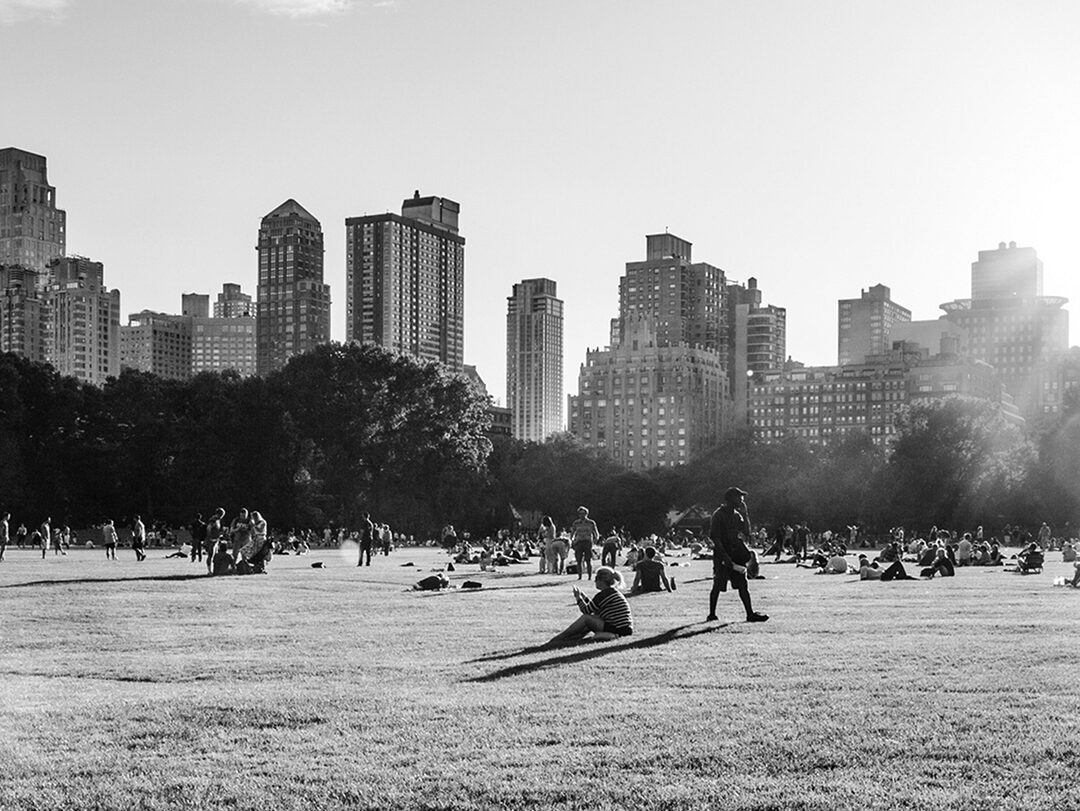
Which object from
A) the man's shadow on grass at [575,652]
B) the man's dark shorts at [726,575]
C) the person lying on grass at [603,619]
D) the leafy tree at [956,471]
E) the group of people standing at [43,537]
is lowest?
the group of people standing at [43,537]

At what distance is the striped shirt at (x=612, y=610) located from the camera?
66.2 ft

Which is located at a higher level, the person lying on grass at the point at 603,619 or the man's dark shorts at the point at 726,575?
the man's dark shorts at the point at 726,575

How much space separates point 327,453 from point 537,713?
87.9 meters

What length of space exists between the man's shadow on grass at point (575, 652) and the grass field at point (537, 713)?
0.05 m

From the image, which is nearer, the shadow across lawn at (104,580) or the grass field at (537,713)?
the grass field at (537,713)

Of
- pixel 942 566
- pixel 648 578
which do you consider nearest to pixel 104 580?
pixel 648 578

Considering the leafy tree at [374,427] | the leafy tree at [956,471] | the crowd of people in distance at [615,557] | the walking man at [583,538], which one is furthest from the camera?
the leafy tree at [956,471]

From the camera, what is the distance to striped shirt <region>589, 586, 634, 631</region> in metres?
20.2

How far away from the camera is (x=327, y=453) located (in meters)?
99.8

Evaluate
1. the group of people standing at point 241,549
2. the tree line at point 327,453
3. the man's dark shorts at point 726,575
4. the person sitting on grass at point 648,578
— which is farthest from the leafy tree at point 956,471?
the man's dark shorts at point 726,575

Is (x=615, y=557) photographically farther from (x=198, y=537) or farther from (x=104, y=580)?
(x=104, y=580)

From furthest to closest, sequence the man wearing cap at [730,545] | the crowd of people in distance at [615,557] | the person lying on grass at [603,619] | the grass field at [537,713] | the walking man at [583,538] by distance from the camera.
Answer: the walking man at [583,538]
the man wearing cap at [730,545]
the crowd of people in distance at [615,557]
the person lying on grass at [603,619]
the grass field at [537,713]

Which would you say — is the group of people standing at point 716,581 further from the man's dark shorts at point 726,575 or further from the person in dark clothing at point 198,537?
the person in dark clothing at point 198,537

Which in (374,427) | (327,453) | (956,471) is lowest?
(956,471)
